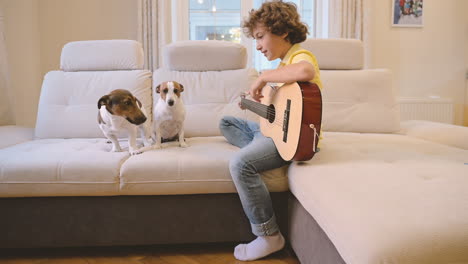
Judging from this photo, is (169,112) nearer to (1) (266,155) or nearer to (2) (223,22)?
(1) (266,155)

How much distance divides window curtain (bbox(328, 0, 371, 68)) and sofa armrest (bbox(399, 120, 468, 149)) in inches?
72.9

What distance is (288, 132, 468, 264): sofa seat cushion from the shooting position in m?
0.72

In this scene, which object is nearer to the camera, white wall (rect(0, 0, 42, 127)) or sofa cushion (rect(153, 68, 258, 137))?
sofa cushion (rect(153, 68, 258, 137))

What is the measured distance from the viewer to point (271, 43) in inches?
59.6

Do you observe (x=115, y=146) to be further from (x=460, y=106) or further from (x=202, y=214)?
(x=460, y=106)

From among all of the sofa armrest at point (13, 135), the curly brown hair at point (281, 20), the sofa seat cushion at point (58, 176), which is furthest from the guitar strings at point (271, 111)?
the sofa armrest at point (13, 135)

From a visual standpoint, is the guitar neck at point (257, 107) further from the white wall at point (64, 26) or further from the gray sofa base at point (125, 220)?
the white wall at point (64, 26)

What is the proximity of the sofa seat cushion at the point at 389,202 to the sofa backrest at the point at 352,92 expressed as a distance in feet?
2.55

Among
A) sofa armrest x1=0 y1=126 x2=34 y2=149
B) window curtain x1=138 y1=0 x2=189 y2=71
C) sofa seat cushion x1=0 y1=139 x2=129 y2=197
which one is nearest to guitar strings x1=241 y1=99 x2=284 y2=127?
sofa seat cushion x1=0 y1=139 x2=129 y2=197

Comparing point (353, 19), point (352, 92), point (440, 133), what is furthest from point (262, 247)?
point (353, 19)

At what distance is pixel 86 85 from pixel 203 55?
0.85 m

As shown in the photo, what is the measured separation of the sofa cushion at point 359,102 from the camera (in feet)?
7.41

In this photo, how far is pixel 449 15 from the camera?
409cm

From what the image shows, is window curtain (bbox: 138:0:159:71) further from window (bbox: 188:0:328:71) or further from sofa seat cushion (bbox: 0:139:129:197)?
sofa seat cushion (bbox: 0:139:129:197)
